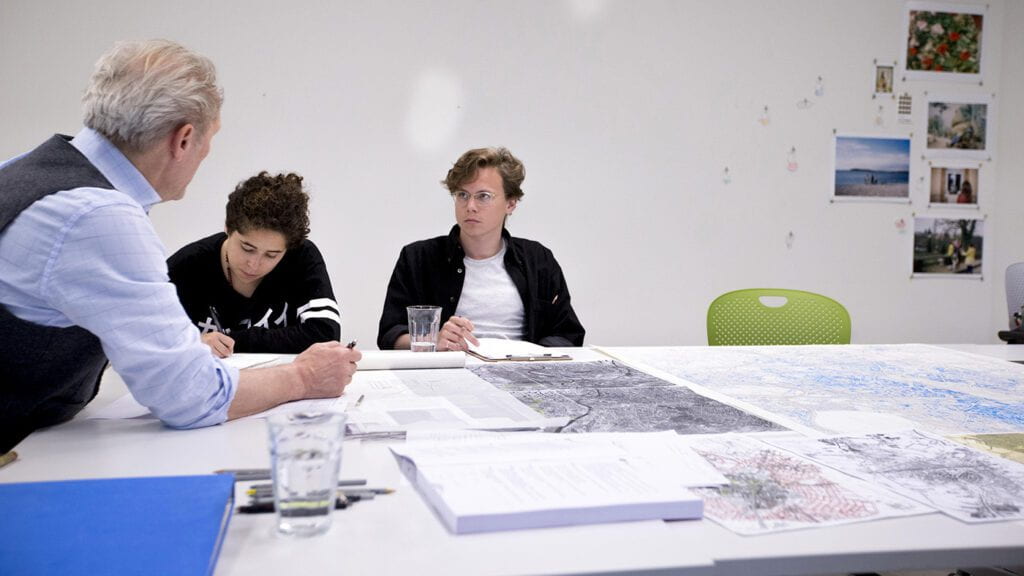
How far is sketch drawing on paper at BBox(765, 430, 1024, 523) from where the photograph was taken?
930 mm

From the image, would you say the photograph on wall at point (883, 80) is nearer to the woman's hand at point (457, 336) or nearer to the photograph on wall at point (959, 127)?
the photograph on wall at point (959, 127)

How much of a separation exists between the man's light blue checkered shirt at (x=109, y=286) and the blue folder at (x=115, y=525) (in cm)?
27

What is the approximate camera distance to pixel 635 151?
3.95m

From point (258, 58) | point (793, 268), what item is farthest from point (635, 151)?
point (258, 58)

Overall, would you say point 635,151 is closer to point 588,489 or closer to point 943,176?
point 943,176

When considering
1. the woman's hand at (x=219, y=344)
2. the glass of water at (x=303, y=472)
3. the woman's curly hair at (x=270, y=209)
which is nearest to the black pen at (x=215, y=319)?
the woman's curly hair at (x=270, y=209)

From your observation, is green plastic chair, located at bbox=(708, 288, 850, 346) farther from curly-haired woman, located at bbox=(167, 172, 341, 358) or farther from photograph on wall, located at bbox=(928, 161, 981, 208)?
photograph on wall, located at bbox=(928, 161, 981, 208)

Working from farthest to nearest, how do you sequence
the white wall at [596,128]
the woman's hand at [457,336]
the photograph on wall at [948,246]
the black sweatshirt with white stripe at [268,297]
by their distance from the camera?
the photograph on wall at [948,246]
the white wall at [596,128]
the black sweatshirt with white stripe at [268,297]
the woman's hand at [457,336]

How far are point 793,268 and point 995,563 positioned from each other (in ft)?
11.5

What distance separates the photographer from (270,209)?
2178 mm

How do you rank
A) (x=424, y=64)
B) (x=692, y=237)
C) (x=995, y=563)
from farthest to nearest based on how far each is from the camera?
(x=692, y=237), (x=424, y=64), (x=995, y=563)

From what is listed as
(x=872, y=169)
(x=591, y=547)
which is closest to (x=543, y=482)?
(x=591, y=547)

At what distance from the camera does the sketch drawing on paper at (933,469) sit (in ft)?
3.05

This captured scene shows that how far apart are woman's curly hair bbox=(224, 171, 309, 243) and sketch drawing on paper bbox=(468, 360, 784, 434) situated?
2.51 ft
